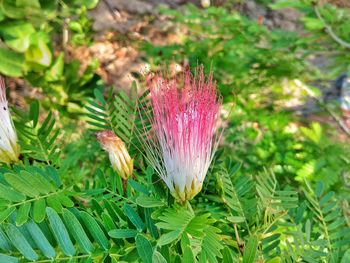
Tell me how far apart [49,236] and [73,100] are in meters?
1.54

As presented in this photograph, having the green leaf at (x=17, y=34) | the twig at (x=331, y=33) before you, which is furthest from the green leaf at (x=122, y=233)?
the green leaf at (x=17, y=34)

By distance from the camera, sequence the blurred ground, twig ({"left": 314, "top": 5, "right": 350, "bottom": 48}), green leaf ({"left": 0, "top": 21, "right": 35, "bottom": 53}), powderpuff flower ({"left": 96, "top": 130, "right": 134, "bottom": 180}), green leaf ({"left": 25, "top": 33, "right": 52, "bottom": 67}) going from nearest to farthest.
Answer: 1. powderpuff flower ({"left": 96, "top": 130, "right": 134, "bottom": 180})
2. twig ({"left": 314, "top": 5, "right": 350, "bottom": 48})
3. green leaf ({"left": 0, "top": 21, "right": 35, "bottom": 53})
4. green leaf ({"left": 25, "top": 33, "right": 52, "bottom": 67})
5. the blurred ground

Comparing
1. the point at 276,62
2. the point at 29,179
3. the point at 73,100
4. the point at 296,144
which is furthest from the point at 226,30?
the point at 29,179

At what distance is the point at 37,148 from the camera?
1.88 feet

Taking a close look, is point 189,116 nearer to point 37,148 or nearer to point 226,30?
point 37,148

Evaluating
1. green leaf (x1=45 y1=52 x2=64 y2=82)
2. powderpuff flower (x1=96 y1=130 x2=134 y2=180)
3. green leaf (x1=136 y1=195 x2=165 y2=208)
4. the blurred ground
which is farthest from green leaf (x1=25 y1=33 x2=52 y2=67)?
green leaf (x1=136 y1=195 x2=165 y2=208)

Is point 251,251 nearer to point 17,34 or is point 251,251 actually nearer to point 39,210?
point 39,210

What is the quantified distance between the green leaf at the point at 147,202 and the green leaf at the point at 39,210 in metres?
0.10

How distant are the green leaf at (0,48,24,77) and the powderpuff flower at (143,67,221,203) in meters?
1.27

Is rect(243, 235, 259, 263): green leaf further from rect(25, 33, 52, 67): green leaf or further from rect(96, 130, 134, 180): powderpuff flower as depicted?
rect(25, 33, 52, 67): green leaf

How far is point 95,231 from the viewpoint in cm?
42

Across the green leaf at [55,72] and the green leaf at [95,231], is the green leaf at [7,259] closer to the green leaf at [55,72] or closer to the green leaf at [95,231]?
the green leaf at [95,231]

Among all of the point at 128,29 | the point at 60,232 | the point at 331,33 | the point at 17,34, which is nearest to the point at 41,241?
the point at 60,232

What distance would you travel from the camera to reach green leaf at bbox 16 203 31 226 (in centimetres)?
41
